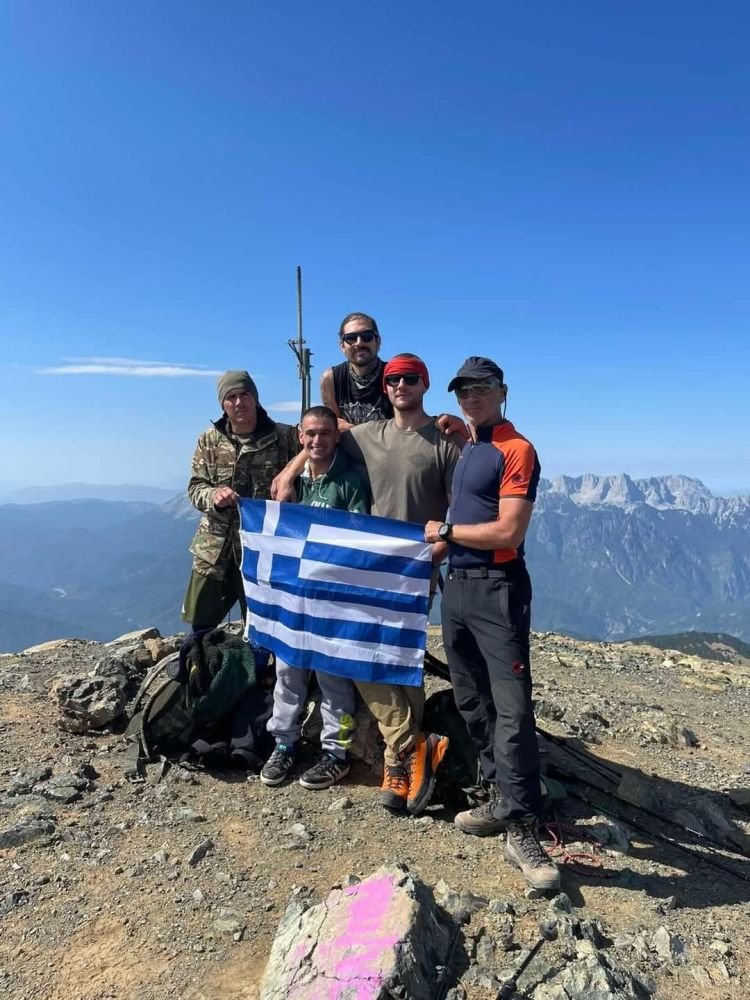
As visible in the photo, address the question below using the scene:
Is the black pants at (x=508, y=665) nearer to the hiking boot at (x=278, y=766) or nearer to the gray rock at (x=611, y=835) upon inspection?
the gray rock at (x=611, y=835)

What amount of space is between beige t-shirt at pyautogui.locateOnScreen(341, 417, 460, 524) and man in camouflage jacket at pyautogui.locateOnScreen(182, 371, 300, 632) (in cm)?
167

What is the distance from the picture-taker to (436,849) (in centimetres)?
604

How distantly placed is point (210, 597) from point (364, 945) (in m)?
4.82

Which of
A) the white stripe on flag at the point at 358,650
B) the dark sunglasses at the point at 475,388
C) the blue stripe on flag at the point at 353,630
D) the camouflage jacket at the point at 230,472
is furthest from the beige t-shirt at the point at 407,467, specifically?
the camouflage jacket at the point at 230,472

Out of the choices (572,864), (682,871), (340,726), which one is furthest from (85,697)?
(682,871)

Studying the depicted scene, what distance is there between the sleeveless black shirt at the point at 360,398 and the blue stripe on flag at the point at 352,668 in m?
2.69

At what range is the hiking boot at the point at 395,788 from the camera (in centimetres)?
654

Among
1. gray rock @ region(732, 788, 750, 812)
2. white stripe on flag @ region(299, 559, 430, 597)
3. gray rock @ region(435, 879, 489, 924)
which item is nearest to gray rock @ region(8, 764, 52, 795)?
white stripe on flag @ region(299, 559, 430, 597)

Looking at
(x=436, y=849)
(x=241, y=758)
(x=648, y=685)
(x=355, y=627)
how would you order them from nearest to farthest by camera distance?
(x=436, y=849), (x=355, y=627), (x=241, y=758), (x=648, y=685)

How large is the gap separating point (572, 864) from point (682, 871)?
1206mm

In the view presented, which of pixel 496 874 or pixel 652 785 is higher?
pixel 496 874

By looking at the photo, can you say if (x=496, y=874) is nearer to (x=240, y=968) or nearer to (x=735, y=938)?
(x=735, y=938)

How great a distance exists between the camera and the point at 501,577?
5727 mm

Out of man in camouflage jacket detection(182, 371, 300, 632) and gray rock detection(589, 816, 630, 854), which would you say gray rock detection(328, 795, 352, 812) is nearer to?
gray rock detection(589, 816, 630, 854)
